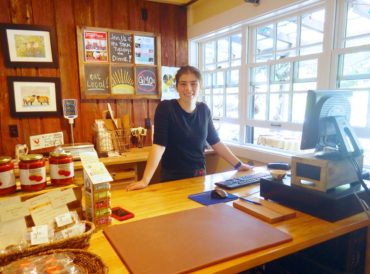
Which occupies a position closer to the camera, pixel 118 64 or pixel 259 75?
pixel 259 75

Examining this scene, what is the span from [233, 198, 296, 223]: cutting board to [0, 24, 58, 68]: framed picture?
232 cm

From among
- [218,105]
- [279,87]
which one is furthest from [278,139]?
[218,105]

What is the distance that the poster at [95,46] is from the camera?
286cm

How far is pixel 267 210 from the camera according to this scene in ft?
3.89

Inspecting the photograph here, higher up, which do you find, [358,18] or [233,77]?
[358,18]

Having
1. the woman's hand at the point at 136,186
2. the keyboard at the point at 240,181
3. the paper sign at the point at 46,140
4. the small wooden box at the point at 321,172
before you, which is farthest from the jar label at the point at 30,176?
the paper sign at the point at 46,140

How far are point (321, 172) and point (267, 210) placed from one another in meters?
0.27

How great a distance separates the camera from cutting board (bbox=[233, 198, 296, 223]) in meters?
1.12

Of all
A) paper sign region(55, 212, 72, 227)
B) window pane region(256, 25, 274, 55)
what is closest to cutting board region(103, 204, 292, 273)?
paper sign region(55, 212, 72, 227)

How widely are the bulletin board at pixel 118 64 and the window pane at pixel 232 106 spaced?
32.0 inches

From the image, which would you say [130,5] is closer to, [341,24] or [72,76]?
[72,76]

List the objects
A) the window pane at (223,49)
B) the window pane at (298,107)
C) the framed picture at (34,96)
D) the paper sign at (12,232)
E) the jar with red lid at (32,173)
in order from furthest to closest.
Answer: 1. the window pane at (223,49)
2. the framed picture at (34,96)
3. the window pane at (298,107)
4. the jar with red lid at (32,173)
5. the paper sign at (12,232)

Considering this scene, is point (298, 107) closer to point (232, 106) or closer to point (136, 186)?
point (232, 106)

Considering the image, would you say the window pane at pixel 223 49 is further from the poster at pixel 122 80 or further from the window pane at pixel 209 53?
the poster at pixel 122 80
